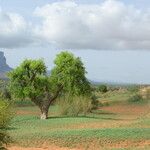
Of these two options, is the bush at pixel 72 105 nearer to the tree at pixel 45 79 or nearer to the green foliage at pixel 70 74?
the green foliage at pixel 70 74

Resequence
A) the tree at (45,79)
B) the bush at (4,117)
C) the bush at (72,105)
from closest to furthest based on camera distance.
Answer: the bush at (4,117) → the tree at (45,79) → the bush at (72,105)

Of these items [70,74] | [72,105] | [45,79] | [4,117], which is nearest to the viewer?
[4,117]

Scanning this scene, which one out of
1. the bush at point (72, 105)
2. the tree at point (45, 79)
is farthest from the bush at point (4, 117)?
the bush at point (72, 105)

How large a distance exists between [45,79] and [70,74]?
2729 millimetres

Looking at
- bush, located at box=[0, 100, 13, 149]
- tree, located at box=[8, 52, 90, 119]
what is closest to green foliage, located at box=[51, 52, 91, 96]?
tree, located at box=[8, 52, 90, 119]

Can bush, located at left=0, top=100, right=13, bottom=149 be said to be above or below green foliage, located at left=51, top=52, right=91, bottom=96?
below

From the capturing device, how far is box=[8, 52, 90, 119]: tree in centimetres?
5253

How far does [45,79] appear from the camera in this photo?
5331 centimetres

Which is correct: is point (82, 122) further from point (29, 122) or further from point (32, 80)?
point (32, 80)

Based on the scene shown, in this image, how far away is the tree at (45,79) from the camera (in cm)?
5253

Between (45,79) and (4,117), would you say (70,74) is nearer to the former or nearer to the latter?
(45,79)

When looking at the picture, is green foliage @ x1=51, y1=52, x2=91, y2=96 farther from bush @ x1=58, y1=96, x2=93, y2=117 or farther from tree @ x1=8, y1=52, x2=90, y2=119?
bush @ x1=58, y1=96, x2=93, y2=117

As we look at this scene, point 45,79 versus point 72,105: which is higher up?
point 45,79

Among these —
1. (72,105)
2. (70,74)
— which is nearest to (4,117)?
(70,74)
